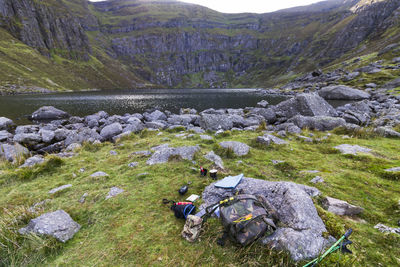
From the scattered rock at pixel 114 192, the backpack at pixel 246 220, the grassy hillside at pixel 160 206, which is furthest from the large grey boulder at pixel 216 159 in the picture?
the scattered rock at pixel 114 192

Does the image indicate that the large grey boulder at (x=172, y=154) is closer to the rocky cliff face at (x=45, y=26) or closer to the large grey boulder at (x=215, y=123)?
the large grey boulder at (x=215, y=123)

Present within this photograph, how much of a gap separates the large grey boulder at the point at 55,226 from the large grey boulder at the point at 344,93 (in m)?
57.3

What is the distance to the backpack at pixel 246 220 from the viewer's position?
3.66m

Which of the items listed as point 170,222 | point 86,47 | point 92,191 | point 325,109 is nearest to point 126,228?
point 170,222

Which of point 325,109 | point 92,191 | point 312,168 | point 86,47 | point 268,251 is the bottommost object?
point 325,109

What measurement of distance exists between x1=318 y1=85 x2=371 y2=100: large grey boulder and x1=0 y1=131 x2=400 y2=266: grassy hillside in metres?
43.2

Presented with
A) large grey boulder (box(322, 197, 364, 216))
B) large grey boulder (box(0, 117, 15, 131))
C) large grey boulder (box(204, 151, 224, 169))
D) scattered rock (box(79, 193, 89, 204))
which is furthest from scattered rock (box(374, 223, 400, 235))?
large grey boulder (box(0, 117, 15, 131))

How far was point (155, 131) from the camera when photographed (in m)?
16.0

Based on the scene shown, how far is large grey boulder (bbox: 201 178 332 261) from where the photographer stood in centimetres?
335

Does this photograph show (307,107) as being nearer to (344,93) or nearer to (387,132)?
(387,132)

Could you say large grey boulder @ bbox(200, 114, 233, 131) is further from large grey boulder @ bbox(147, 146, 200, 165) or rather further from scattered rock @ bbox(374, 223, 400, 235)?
scattered rock @ bbox(374, 223, 400, 235)

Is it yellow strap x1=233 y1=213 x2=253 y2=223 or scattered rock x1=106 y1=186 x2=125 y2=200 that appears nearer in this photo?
yellow strap x1=233 y1=213 x2=253 y2=223

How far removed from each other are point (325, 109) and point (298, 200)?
24845mm

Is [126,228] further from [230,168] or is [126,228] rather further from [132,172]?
[230,168]
